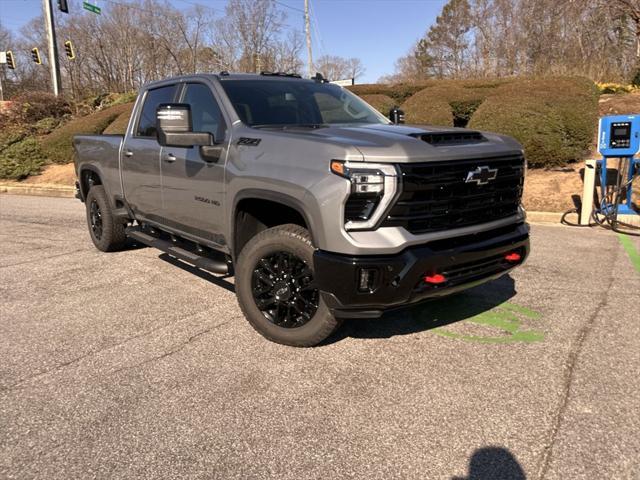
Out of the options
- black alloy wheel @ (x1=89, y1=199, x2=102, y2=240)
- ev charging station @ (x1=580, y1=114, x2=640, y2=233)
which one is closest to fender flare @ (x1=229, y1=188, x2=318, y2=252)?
black alloy wheel @ (x1=89, y1=199, x2=102, y2=240)

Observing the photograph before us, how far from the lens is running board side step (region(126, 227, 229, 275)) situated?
14.0ft

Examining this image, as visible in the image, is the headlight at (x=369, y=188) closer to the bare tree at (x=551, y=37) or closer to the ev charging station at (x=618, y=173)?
the ev charging station at (x=618, y=173)

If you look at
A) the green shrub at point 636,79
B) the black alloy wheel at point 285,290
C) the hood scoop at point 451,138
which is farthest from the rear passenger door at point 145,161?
the green shrub at point 636,79

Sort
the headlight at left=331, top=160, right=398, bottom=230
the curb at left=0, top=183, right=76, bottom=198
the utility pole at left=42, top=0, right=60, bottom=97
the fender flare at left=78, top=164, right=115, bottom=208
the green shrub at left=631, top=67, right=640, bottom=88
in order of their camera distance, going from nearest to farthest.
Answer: the headlight at left=331, top=160, right=398, bottom=230
the fender flare at left=78, top=164, right=115, bottom=208
the curb at left=0, top=183, right=76, bottom=198
the green shrub at left=631, top=67, right=640, bottom=88
the utility pole at left=42, top=0, right=60, bottom=97

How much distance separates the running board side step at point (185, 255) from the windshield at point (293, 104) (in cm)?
119

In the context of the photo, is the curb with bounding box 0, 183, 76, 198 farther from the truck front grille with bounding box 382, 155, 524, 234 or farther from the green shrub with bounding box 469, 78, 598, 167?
the truck front grille with bounding box 382, 155, 524, 234

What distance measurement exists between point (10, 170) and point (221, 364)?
1555cm

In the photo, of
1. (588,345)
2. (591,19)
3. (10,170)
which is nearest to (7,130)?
(10,170)

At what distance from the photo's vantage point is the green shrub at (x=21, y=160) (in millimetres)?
15867

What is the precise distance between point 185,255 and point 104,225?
2.30m

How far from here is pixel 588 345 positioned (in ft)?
12.2

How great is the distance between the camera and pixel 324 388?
10.4 feet

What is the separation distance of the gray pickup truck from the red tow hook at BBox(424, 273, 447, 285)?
12 mm

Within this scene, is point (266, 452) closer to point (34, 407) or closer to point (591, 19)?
point (34, 407)
